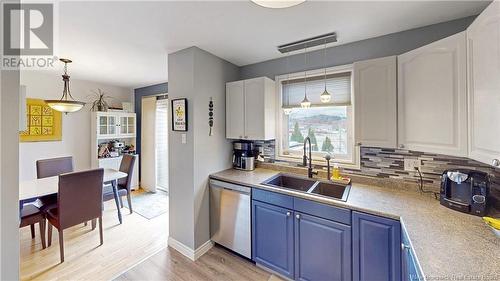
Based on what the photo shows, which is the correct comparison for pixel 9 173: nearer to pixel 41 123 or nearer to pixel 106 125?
pixel 41 123

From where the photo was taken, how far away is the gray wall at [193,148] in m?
2.27

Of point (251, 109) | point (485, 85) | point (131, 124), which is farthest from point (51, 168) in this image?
point (485, 85)

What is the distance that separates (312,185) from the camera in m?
2.23

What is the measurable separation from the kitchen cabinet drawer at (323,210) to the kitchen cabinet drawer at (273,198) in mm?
69

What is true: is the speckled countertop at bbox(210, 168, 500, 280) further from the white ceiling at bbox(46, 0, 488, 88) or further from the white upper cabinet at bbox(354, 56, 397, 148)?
the white ceiling at bbox(46, 0, 488, 88)

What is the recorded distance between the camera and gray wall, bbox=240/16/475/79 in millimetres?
1746

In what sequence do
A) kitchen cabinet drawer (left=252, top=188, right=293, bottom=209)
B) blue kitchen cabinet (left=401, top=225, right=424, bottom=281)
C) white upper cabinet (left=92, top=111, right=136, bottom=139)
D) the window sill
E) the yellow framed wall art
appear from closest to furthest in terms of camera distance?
1. blue kitchen cabinet (left=401, top=225, right=424, bottom=281)
2. kitchen cabinet drawer (left=252, top=188, right=293, bottom=209)
3. the window sill
4. the yellow framed wall art
5. white upper cabinet (left=92, top=111, right=136, bottom=139)

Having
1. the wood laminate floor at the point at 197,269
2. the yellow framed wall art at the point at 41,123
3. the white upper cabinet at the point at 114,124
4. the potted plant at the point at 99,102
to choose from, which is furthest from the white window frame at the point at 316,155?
the yellow framed wall art at the point at 41,123

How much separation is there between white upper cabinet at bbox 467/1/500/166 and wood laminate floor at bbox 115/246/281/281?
1850 mm

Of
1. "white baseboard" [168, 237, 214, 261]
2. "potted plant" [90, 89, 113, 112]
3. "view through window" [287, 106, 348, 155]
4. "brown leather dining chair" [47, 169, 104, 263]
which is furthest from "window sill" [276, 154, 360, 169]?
"potted plant" [90, 89, 113, 112]

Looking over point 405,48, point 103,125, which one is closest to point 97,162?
point 103,125

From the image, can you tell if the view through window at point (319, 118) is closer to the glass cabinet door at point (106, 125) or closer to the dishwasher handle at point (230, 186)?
the dishwasher handle at point (230, 186)

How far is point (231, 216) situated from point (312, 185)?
0.95 m

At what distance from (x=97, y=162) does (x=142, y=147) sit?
849 mm
